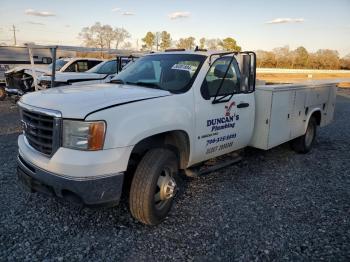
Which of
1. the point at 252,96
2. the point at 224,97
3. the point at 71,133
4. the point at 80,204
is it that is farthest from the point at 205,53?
A: the point at 80,204

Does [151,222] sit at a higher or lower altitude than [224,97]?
lower

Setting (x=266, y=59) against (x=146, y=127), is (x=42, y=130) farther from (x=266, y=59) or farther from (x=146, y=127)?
(x=266, y=59)

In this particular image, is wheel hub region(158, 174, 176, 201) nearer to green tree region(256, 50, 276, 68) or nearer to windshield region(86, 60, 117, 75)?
windshield region(86, 60, 117, 75)

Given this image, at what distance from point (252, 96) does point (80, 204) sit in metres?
2.96

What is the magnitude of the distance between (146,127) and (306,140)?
14.5ft

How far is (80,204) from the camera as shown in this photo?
9.55 ft

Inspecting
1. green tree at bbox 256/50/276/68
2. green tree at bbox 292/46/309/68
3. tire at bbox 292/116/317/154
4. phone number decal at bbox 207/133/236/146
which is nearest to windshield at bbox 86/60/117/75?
tire at bbox 292/116/317/154

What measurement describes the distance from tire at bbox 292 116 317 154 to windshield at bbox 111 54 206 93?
3215 millimetres

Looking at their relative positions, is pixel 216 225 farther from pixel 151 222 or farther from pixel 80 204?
pixel 80 204

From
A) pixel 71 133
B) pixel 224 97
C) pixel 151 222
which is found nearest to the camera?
pixel 71 133

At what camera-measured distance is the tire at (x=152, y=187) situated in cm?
322

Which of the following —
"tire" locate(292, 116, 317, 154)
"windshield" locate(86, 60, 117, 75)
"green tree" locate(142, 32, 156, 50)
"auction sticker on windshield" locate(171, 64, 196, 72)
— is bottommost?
"tire" locate(292, 116, 317, 154)

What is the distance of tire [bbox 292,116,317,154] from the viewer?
6254mm

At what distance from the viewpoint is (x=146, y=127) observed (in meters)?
3.12
